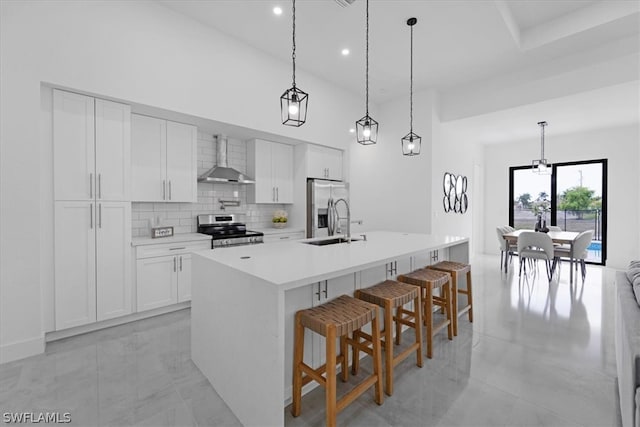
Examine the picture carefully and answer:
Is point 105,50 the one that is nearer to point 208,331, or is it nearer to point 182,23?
point 182,23

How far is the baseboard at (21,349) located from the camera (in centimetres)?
229

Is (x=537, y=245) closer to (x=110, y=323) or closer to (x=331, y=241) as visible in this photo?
(x=331, y=241)

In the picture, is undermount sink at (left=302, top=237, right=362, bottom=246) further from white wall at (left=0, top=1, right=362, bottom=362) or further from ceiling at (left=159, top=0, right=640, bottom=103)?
ceiling at (left=159, top=0, right=640, bottom=103)

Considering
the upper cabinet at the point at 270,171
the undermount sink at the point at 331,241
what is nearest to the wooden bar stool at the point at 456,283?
the undermount sink at the point at 331,241

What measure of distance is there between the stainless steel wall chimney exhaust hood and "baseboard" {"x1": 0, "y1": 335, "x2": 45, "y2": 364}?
2.35 meters

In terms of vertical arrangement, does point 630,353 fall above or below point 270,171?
below

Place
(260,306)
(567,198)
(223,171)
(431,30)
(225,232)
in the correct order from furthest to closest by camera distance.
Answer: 1. (567,198)
2. (223,171)
3. (225,232)
4. (431,30)
5. (260,306)

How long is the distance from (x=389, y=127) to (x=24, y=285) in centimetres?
553

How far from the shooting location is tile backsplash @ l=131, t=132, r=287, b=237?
12.4 feet

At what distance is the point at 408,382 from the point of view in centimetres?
204

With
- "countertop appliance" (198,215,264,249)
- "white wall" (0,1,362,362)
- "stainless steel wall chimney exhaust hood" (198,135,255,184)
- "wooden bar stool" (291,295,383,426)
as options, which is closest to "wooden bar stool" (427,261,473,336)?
"wooden bar stool" (291,295,383,426)

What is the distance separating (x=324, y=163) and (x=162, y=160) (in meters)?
2.54

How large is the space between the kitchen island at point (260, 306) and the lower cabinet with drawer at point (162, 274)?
1291 mm

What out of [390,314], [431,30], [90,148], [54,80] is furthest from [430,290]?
[54,80]
